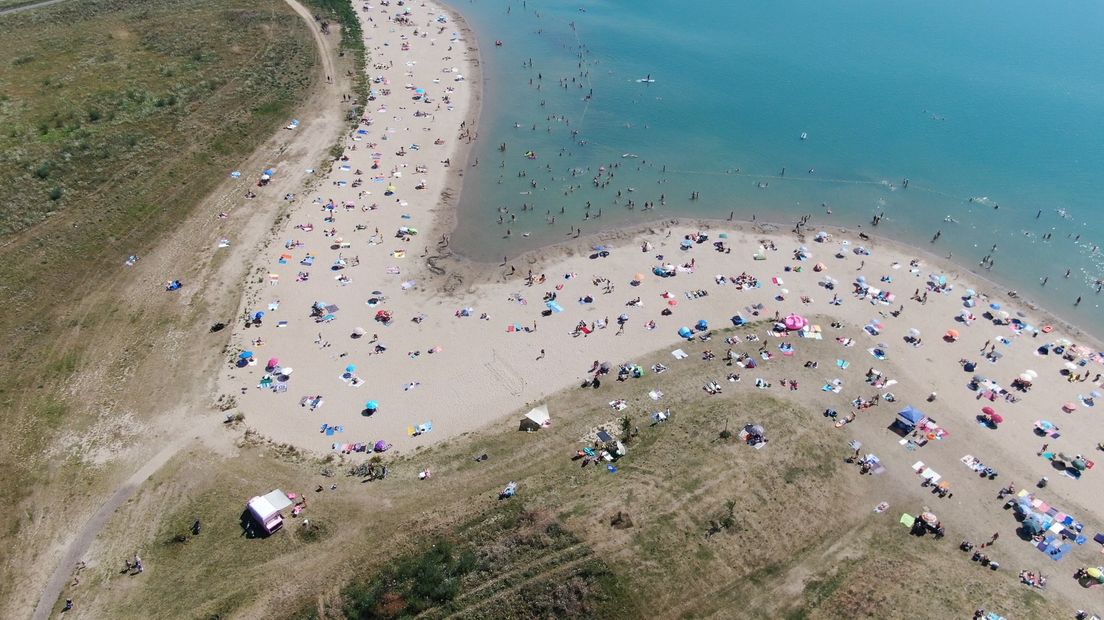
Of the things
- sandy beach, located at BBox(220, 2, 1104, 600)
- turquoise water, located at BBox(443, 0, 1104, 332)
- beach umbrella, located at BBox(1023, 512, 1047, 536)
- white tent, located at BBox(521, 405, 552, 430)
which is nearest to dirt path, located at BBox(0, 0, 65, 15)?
turquoise water, located at BBox(443, 0, 1104, 332)

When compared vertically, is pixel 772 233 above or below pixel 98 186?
above

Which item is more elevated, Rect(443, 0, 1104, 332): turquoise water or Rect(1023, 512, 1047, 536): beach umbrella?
Rect(443, 0, 1104, 332): turquoise water

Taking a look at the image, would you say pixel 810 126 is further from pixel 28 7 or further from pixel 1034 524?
pixel 28 7

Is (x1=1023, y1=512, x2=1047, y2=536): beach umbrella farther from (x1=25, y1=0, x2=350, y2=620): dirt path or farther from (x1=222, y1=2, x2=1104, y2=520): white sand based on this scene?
(x1=25, y1=0, x2=350, y2=620): dirt path

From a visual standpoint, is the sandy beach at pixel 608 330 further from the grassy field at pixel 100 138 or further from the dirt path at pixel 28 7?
the dirt path at pixel 28 7

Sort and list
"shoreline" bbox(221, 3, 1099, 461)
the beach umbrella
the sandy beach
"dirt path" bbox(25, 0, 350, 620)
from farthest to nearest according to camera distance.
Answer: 1. "shoreline" bbox(221, 3, 1099, 461)
2. the sandy beach
3. the beach umbrella
4. "dirt path" bbox(25, 0, 350, 620)

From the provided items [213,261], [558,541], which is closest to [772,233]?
[558,541]

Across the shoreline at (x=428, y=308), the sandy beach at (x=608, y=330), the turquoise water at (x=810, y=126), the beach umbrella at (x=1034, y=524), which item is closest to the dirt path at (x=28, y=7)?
the turquoise water at (x=810, y=126)
